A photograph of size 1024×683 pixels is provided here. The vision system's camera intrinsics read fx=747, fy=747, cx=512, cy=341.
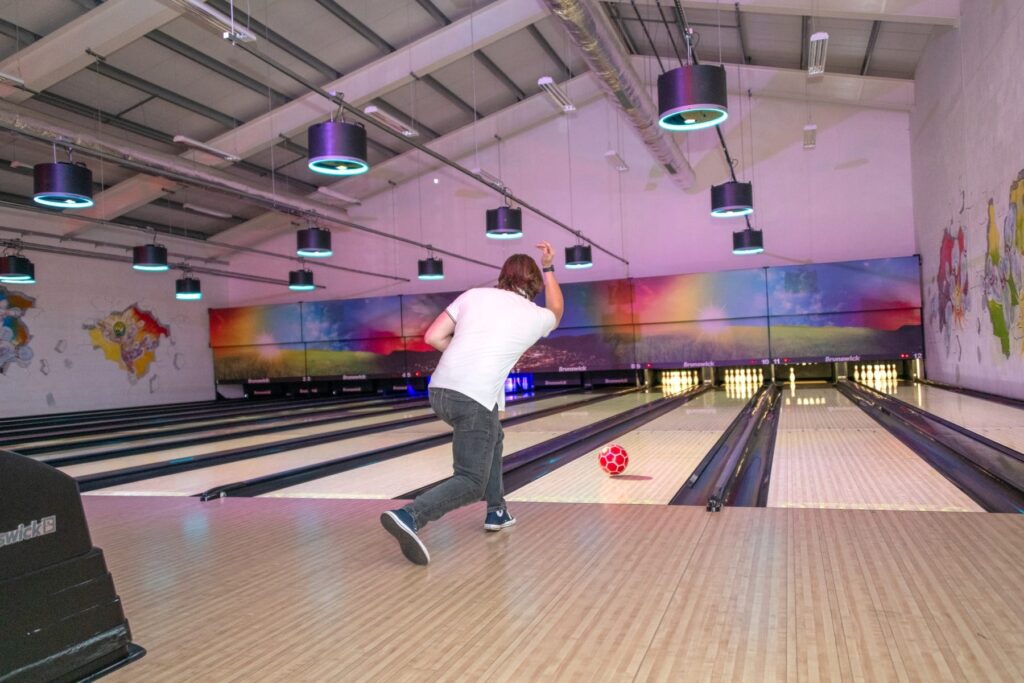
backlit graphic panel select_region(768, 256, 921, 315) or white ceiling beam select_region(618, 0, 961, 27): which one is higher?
white ceiling beam select_region(618, 0, 961, 27)

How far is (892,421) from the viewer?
634cm

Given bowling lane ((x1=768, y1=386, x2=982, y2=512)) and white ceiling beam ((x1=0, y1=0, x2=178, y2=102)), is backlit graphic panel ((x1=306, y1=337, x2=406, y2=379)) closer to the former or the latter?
white ceiling beam ((x1=0, y1=0, x2=178, y2=102))

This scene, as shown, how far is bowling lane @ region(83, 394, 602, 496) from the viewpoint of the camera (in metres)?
4.29

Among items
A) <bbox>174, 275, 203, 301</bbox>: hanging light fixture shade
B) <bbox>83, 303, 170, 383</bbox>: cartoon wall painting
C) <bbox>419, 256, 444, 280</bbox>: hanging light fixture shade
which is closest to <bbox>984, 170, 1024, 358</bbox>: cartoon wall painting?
<bbox>419, 256, 444, 280</bbox>: hanging light fixture shade

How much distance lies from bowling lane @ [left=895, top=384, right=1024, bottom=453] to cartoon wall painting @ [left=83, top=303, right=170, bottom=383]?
498 inches

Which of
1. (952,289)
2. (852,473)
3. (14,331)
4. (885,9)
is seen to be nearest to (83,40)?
(14,331)

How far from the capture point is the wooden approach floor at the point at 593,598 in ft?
5.28

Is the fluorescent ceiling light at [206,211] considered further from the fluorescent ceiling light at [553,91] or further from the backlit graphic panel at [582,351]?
the fluorescent ceiling light at [553,91]

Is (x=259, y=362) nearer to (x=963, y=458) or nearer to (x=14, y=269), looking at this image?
(x=14, y=269)

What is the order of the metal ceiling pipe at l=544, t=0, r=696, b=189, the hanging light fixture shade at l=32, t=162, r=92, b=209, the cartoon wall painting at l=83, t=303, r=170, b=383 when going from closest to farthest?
the hanging light fixture shade at l=32, t=162, r=92, b=209 → the metal ceiling pipe at l=544, t=0, r=696, b=189 → the cartoon wall painting at l=83, t=303, r=170, b=383

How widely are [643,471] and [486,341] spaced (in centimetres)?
200

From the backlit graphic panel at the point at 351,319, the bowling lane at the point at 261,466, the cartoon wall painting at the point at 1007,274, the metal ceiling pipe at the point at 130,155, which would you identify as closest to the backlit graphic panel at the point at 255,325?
the backlit graphic panel at the point at 351,319

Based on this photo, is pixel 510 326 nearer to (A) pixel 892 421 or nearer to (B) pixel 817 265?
(A) pixel 892 421

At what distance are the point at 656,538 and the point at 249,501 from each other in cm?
213
